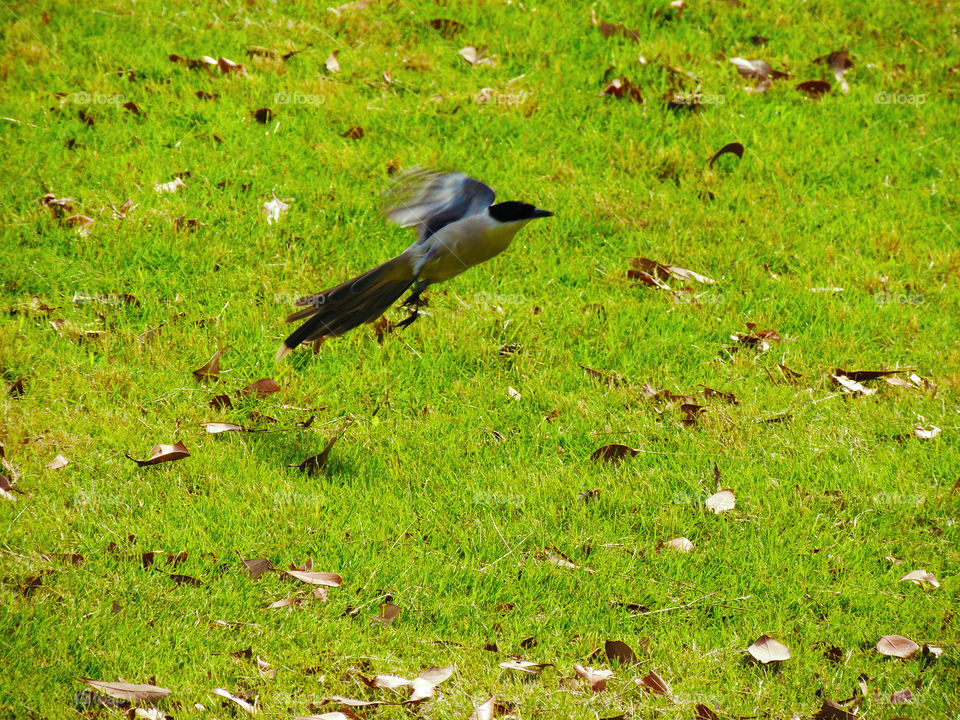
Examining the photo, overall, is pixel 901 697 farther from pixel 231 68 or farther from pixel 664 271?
pixel 231 68

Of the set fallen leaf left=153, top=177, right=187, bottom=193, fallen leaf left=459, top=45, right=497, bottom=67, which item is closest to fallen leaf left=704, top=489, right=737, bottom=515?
fallen leaf left=153, top=177, right=187, bottom=193

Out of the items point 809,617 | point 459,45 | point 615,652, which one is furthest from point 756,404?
point 459,45

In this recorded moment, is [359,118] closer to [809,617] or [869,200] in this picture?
[869,200]

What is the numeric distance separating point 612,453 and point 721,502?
60 cm

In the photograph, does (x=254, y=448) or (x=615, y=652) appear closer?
(x=615, y=652)

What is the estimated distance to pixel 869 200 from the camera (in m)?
7.36

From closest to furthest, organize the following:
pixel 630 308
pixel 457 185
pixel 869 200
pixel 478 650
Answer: pixel 457 185 < pixel 478 650 < pixel 630 308 < pixel 869 200

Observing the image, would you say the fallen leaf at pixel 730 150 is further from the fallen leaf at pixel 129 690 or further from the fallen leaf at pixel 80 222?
the fallen leaf at pixel 129 690

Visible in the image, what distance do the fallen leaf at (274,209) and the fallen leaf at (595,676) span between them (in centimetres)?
366

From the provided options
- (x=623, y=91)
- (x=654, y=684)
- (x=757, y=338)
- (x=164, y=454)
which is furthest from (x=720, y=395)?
(x=623, y=91)

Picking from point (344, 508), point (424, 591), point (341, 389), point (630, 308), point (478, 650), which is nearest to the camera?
point (478, 650)

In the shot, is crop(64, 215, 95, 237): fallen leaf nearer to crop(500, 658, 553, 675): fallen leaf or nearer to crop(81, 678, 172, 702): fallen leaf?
crop(81, 678, 172, 702): fallen leaf

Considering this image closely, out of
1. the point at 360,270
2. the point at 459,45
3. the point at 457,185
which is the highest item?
the point at 457,185

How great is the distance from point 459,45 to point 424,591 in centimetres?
557
